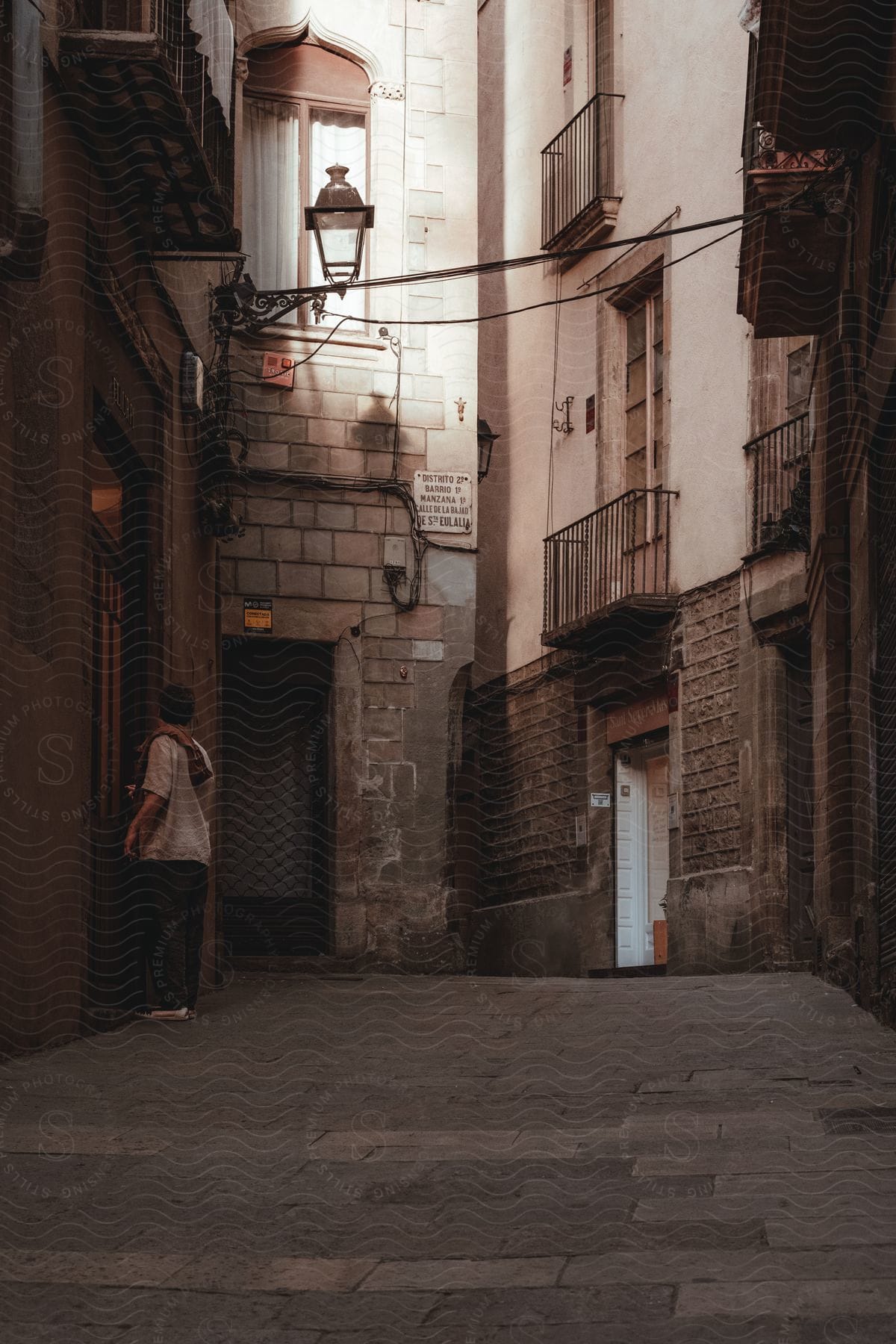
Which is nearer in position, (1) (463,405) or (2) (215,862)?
(2) (215,862)

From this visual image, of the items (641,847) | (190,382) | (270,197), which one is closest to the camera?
(190,382)

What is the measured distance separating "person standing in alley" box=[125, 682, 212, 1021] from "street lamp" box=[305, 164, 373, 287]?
4742 mm

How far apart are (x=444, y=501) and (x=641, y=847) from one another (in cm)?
421

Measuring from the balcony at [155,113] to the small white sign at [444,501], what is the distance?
490 centimetres

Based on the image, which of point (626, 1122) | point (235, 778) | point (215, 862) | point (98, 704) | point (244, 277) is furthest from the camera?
point (235, 778)

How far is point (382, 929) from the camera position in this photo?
1488 centimetres

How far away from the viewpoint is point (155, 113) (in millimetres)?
8320

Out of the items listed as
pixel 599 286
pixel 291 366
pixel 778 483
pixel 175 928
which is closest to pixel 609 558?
pixel 599 286

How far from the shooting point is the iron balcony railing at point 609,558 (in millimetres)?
16375

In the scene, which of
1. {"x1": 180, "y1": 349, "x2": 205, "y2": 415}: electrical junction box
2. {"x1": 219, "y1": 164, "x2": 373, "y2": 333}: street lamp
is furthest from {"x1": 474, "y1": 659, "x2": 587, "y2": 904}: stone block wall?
{"x1": 180, "y1": 349, "x2": 205, "y2": 415}: electrical junction box

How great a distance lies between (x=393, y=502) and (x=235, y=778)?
8.82 ft

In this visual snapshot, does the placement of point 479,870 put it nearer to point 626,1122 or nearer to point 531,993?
point 531,993

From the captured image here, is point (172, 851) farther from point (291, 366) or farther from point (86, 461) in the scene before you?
point (291, 366)

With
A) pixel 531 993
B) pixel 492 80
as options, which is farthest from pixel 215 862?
pixel 492 80
